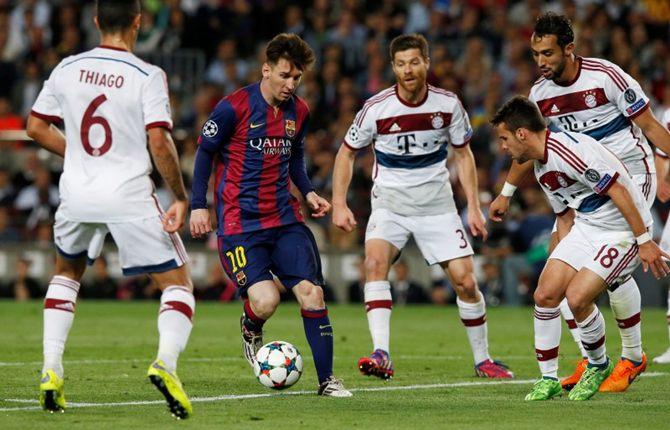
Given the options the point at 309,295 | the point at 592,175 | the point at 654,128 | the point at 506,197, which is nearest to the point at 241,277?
the point at 309,295


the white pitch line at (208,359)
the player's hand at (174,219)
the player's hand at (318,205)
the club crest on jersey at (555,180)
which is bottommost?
the white pitch line at (208,359)

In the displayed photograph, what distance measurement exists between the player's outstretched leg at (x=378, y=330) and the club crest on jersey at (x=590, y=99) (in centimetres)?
227

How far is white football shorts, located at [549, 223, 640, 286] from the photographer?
28.6ft

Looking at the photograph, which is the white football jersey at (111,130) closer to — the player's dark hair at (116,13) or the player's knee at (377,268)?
the player's dark hair at (116,13)

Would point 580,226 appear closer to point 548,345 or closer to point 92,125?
point 548,345

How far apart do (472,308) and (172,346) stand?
3828mm

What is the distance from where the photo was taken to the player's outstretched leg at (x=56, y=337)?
783 centimetres

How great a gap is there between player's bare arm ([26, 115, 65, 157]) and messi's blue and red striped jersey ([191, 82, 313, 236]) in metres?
1.42

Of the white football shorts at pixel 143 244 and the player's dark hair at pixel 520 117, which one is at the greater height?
the player's dark hair at pixel 520 117

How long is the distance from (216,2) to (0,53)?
13.9 feet

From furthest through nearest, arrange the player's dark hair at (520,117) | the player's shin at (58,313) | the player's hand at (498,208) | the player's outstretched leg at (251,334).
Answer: the player's outstretched leg at (251,334)
the player's hand at (498,208)
the player's dark hair at (520,117)
the player's shin at (58,313)

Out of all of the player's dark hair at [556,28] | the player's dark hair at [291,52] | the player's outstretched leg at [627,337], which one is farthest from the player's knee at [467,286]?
the player's dark hair at [291,52]

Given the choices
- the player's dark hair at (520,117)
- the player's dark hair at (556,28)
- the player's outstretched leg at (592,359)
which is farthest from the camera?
the player's dark hair at (556,28)

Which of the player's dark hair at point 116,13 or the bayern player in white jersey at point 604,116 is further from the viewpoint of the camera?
the bayern player in white jersey at point 604,116
